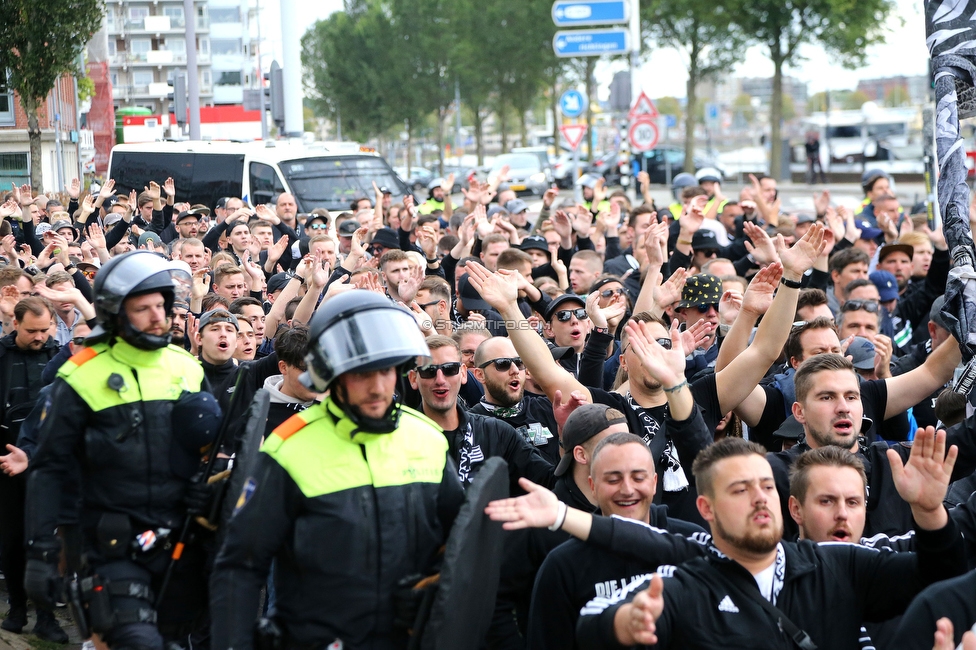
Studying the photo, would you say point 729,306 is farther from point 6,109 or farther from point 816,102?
point 816,102

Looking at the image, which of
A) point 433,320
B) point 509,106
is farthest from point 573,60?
point 433,320

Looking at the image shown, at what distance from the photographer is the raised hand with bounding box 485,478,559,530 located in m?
3.59

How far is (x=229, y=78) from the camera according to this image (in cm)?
A: 11131

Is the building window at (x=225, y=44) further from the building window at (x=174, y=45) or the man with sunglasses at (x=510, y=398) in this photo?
the man with sunglasses at (x=510, y=398)

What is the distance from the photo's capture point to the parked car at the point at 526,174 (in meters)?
42.7

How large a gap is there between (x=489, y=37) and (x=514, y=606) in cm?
4773

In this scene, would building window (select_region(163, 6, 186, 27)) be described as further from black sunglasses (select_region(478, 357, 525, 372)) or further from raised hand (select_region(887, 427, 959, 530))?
raised hand (select_region(887, 427, 959, 530))

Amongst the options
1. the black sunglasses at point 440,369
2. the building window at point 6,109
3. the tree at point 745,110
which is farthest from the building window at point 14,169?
the tree at point 745,110

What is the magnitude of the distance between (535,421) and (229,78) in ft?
363

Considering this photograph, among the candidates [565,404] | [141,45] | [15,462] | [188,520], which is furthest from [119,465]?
[141,45]

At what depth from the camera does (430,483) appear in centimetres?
369

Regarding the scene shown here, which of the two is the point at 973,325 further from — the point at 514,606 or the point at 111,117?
the point at 111,117

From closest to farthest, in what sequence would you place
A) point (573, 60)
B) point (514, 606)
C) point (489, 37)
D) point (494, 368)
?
point (514, 606), point (494, 368), point (573, 60), point (489, 37)

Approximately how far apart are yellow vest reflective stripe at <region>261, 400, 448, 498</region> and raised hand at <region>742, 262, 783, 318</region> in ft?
9.28
